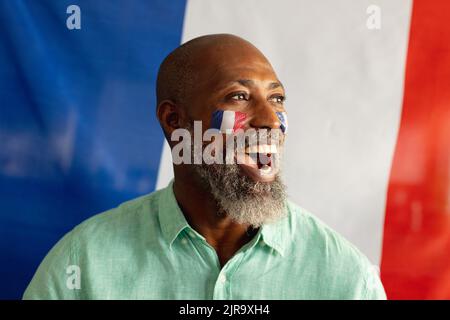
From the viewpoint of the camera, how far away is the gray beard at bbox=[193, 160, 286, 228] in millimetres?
1214

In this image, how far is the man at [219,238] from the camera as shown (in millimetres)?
1198

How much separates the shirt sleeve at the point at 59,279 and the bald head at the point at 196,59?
407mm

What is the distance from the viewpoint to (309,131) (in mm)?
1754

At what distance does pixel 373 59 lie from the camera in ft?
5.77

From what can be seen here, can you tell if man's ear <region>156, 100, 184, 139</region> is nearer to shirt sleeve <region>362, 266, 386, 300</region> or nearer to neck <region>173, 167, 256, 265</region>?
neck <region>173, 167, 256, 265</region>

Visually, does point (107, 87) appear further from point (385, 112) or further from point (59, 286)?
point (385, 112)

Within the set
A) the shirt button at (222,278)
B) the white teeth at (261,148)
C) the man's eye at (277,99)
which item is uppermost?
the man's eye at (277,99)

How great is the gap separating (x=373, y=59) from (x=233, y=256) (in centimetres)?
86

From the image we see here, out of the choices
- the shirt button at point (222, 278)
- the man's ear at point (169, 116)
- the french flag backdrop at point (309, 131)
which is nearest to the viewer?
the shirt button at point (222, 278)

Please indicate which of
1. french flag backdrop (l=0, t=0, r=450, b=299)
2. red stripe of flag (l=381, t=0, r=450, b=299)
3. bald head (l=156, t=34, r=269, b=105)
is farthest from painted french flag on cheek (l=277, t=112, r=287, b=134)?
red stripe of flag (l=381, t=0, r=450, b=299)

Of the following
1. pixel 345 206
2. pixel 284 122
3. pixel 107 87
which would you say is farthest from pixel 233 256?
pixel 107 87

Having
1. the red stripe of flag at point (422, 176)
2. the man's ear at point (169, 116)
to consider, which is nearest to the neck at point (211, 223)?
the man's ear at point (169, 116)

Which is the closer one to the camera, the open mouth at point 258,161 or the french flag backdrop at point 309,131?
the open mouth at point 258,161

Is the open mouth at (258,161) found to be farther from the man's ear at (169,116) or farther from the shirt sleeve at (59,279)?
the shirt sleeve at (59,279)
